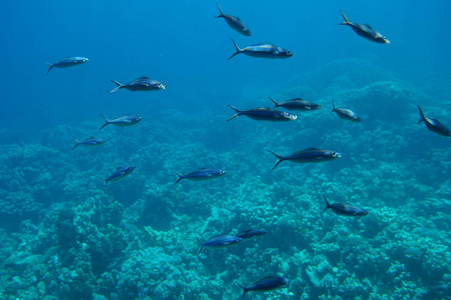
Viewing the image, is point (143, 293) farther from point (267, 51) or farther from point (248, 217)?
point (267, 51)

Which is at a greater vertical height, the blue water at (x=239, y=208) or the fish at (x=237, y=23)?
the fish at (x=237, y=23)

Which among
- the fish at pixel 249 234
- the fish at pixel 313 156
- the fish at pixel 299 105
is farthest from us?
the fish at pixel 249 234

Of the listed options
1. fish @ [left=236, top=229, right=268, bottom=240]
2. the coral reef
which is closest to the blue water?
the coral reef

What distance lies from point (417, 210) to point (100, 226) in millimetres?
12792

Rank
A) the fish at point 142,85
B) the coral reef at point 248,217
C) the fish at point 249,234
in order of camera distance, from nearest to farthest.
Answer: the fish at point 142,85, the fish at point 249,234, the coral reef at point 248,217

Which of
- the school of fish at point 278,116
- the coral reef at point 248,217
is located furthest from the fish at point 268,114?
the coral reef at point 248,217

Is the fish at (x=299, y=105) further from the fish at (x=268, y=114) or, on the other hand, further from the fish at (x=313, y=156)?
the fish at (x=313, y=156)

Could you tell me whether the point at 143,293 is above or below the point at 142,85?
below

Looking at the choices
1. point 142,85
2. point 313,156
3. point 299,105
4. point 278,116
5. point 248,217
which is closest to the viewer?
point 313,156

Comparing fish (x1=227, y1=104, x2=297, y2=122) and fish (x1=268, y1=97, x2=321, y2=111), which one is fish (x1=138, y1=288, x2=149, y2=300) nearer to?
fish (x1=227, y1=104, x2=297, y2=122)

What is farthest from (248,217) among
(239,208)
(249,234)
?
(249,234)

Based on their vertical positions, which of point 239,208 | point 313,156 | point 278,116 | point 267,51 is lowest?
point 239,208

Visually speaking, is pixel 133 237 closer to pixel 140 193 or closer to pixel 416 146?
pixel 140 193

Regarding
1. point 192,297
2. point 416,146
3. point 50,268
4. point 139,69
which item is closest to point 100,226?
point 50,268
